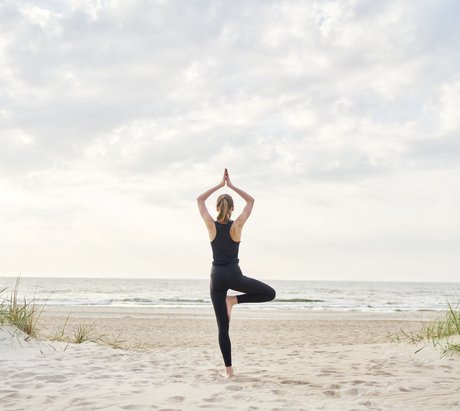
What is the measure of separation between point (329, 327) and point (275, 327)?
75.4 inches

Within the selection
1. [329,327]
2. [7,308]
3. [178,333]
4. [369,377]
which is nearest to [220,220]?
[369,377]

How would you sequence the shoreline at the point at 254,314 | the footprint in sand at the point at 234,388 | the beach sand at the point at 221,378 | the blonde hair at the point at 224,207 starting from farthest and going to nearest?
the shoreline at the point at 254,314 < the blonde hair at the point at 224,207 < the footprint in sand at the point at 234,388 < the beach sand at the point at 221,378

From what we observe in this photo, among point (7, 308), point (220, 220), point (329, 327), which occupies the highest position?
point (220, 220)

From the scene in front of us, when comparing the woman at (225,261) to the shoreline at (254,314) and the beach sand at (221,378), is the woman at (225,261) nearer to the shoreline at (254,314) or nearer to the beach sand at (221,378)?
the beach sand at (221,378)

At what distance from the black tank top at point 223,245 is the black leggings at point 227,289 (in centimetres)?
8

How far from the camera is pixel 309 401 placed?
4477mm

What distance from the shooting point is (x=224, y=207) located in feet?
17.8

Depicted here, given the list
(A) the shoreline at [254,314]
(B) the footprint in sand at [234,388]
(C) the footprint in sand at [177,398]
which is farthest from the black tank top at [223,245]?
(A) the shoreline at [254,314]

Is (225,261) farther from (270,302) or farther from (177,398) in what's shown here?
(270,302)

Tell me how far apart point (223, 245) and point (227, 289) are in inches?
20.4

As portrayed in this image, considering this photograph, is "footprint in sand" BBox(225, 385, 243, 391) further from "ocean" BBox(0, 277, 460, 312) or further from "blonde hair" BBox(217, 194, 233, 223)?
"ocean" BBox(0, 277, 460, 312)

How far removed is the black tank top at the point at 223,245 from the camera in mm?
5477

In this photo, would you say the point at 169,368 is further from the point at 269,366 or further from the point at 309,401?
the point at 309,401

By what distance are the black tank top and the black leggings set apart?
8 centimetres
